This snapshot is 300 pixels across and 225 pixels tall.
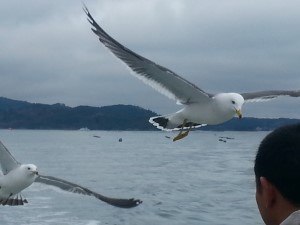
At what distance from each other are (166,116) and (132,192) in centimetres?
2072

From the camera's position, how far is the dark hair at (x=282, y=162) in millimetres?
1875

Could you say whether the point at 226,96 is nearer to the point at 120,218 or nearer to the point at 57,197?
the point at 120,218

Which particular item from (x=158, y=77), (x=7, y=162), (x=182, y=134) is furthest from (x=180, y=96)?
(x=7, y=162)

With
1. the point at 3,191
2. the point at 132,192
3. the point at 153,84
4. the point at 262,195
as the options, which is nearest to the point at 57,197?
the point at 132,192

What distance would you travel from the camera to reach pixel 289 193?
1.88 m

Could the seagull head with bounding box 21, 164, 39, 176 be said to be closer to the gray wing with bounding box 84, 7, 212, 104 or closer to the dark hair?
the gray wing with bounding box 84, 7, 212, 104

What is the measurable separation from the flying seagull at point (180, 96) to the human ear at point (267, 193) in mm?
4410

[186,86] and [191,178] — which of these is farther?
[191,178]

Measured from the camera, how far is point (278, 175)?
6.19 ft

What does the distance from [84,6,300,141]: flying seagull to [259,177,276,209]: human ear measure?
4.41 m

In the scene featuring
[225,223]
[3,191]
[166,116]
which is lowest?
[225,223]

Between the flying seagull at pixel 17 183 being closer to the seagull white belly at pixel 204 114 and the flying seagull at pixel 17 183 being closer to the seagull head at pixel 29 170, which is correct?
the seagull head at pixel 29 170

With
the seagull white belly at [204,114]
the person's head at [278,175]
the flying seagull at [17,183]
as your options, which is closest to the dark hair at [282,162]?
the person's head at [278,175]

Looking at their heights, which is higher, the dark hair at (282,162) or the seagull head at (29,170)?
the dark hair at (282,162)
